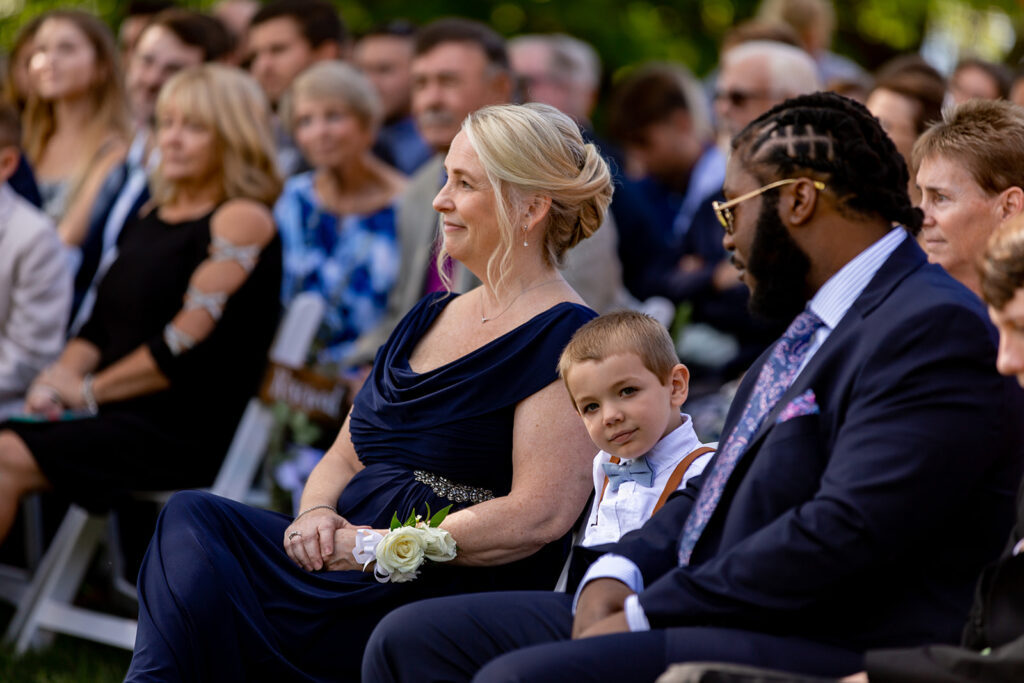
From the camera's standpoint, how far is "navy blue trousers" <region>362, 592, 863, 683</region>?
2.62 meters

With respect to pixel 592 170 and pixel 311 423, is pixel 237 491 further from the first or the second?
pixel 592 170

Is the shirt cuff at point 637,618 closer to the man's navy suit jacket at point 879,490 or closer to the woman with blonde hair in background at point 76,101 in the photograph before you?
the man's navy suit jacket at point 879,490

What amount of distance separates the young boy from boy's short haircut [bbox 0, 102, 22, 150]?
3844 millimetres

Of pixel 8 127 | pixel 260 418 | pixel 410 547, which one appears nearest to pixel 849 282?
pixel 410 547

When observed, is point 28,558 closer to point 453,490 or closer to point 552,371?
point 453,490

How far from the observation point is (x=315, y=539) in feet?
12.0

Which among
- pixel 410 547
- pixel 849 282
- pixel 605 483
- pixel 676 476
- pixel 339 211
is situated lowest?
pixel 339 211

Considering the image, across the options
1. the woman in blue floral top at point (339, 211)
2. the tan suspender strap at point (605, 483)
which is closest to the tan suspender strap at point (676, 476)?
the tan suspender strap at point (605, 483)

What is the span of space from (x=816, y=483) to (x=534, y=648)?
2.22 ft

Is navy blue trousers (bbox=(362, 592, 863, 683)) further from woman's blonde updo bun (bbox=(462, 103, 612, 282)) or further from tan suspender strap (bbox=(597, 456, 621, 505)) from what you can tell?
woman's blonde updo bun (bbox=(462, 103, 612, 282))

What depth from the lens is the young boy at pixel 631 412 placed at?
328cm

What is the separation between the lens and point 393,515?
3609 mm

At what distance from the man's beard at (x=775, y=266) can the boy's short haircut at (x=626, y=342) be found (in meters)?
0.38

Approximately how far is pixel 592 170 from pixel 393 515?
1.13m
